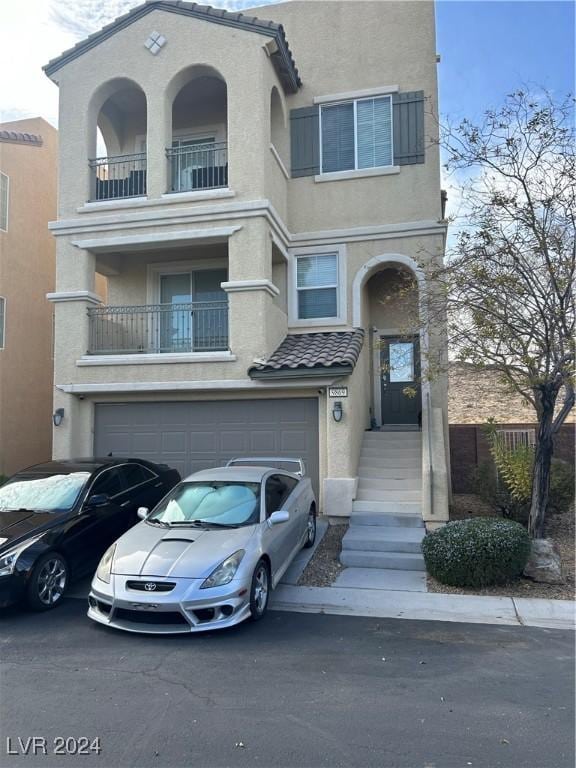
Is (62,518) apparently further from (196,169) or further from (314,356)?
(196,169)

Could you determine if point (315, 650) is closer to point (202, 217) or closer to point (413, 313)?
point (413, 313)

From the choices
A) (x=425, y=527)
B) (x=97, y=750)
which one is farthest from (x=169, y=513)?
(x=425, y=527)

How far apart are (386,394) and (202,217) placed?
5.67 metres

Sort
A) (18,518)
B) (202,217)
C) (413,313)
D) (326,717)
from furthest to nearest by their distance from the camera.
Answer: (202,217) < (413,313) < (18,518) < (326,717)

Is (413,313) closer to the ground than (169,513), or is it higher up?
higher up

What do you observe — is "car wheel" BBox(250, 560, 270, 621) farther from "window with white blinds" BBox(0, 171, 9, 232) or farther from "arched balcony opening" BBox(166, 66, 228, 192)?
"window with white blinds" BBox(0, 171, 9, 232)

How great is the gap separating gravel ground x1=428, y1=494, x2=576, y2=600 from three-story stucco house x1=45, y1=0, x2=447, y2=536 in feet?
4.98

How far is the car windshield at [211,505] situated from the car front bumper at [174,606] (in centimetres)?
103

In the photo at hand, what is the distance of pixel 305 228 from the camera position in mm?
12312

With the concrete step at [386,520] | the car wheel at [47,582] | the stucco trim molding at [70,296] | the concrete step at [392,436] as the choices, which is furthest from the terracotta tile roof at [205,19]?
the car wheel at [47,582]

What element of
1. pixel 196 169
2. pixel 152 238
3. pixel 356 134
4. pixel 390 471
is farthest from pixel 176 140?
pixel 390 471

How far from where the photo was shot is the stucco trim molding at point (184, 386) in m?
10.2

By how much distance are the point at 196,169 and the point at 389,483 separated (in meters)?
7.53

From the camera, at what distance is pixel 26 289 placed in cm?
1466
